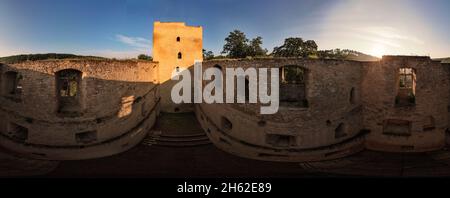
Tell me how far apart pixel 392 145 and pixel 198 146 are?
37.9ft

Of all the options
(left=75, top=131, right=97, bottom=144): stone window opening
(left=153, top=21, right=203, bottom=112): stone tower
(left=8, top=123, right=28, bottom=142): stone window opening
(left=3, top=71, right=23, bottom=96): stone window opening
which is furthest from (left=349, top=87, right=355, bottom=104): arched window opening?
(left=3, top=71, right=23, bottom=96): stone window opening

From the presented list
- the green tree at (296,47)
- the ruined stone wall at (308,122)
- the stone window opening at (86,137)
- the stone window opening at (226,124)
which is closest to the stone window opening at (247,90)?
the ruined stone wall at (308,122)

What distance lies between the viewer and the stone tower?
22.2m

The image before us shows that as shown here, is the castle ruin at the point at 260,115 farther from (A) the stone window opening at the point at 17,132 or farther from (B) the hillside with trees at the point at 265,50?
(B) the hillside with trees at the point at 265,50

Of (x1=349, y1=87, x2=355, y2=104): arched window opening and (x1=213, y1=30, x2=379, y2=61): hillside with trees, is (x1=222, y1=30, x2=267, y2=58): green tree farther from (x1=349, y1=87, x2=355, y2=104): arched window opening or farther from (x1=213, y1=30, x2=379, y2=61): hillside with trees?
(x1=349, y1=87, x2=355, y2=104): arched window opening

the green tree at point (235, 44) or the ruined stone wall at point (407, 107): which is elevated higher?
the green tree at point (235, 44)

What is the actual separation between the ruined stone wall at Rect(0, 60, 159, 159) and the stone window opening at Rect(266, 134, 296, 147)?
8.13 meters

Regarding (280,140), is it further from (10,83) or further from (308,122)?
(10,83)

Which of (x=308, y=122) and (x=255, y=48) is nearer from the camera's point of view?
(x=308, y=122)

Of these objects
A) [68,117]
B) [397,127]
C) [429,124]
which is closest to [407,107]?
[397,127]

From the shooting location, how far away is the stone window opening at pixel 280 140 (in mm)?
13414

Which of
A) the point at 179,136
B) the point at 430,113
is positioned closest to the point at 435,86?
the point at 430,113

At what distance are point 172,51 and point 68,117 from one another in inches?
442

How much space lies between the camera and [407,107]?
1464 cm
